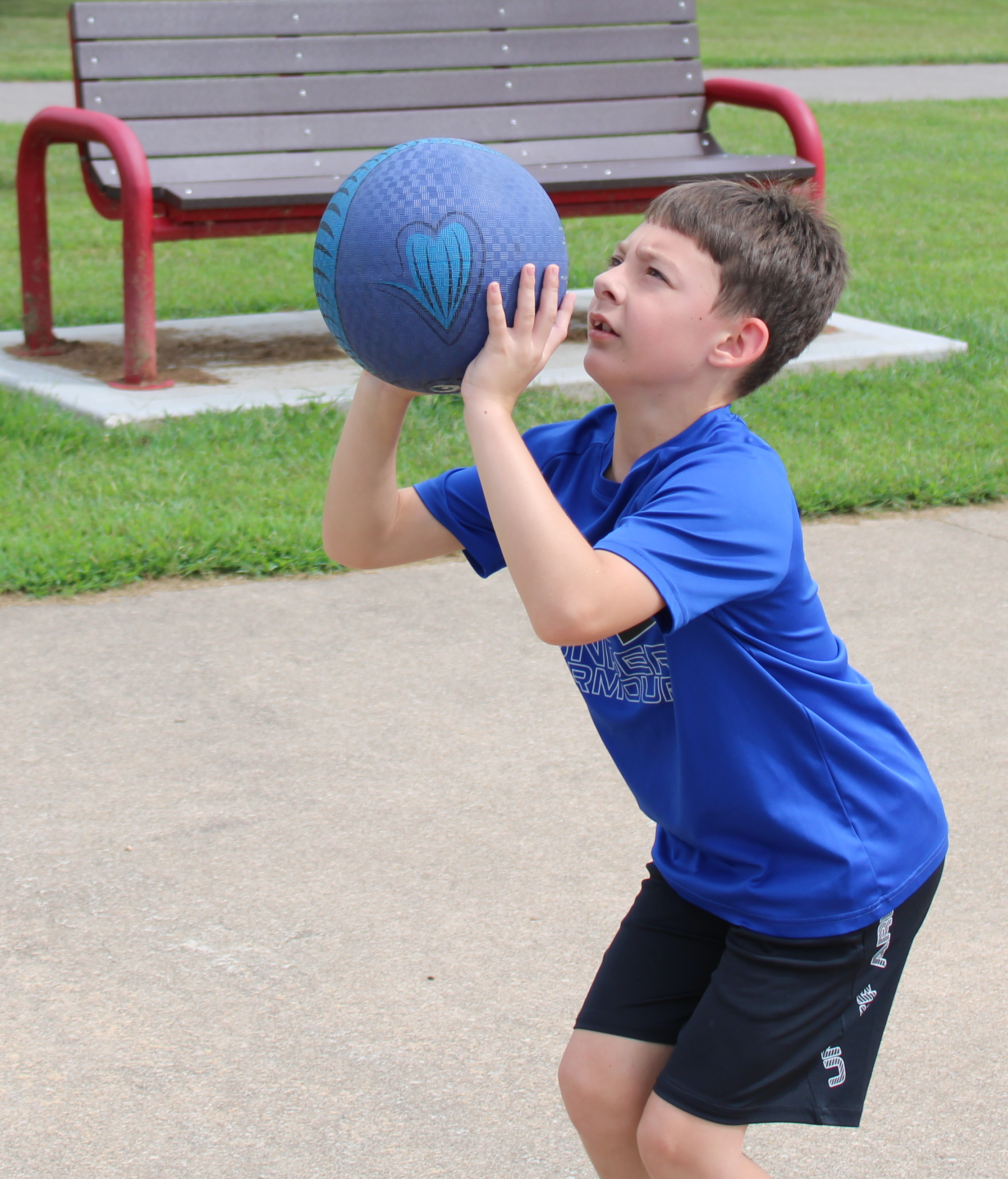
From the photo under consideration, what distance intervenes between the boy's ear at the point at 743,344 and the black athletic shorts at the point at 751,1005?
0.70 m

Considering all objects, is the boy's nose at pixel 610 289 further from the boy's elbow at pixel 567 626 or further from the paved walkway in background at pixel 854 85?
the paved walkway in background at pixel 854 85

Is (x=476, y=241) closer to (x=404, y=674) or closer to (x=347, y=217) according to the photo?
(x=347, y=217)

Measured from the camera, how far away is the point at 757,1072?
196 centimetres

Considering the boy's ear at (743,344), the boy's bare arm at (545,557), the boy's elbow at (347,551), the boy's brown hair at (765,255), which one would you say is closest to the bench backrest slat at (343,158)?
the boy's elbow at (347,551)

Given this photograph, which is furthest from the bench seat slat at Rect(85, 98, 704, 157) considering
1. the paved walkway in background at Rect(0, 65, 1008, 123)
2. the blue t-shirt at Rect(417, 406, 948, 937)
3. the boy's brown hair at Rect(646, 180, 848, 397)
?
the paved walkway in background at Rect(0, 65, 1008, 123)

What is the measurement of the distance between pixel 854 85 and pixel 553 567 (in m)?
18.8

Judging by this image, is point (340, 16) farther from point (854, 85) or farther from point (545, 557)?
point (854, 85)

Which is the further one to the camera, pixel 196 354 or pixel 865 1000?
pixel 196 354

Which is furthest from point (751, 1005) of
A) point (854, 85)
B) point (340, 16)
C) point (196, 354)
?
point (854, 85)

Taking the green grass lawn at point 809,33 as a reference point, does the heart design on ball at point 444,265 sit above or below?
above

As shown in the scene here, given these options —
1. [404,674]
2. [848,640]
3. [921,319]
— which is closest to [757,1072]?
[404,674]

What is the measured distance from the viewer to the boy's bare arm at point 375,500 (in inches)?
89.8

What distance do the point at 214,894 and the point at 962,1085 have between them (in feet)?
4.63

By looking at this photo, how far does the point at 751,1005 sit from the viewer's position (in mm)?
1959
